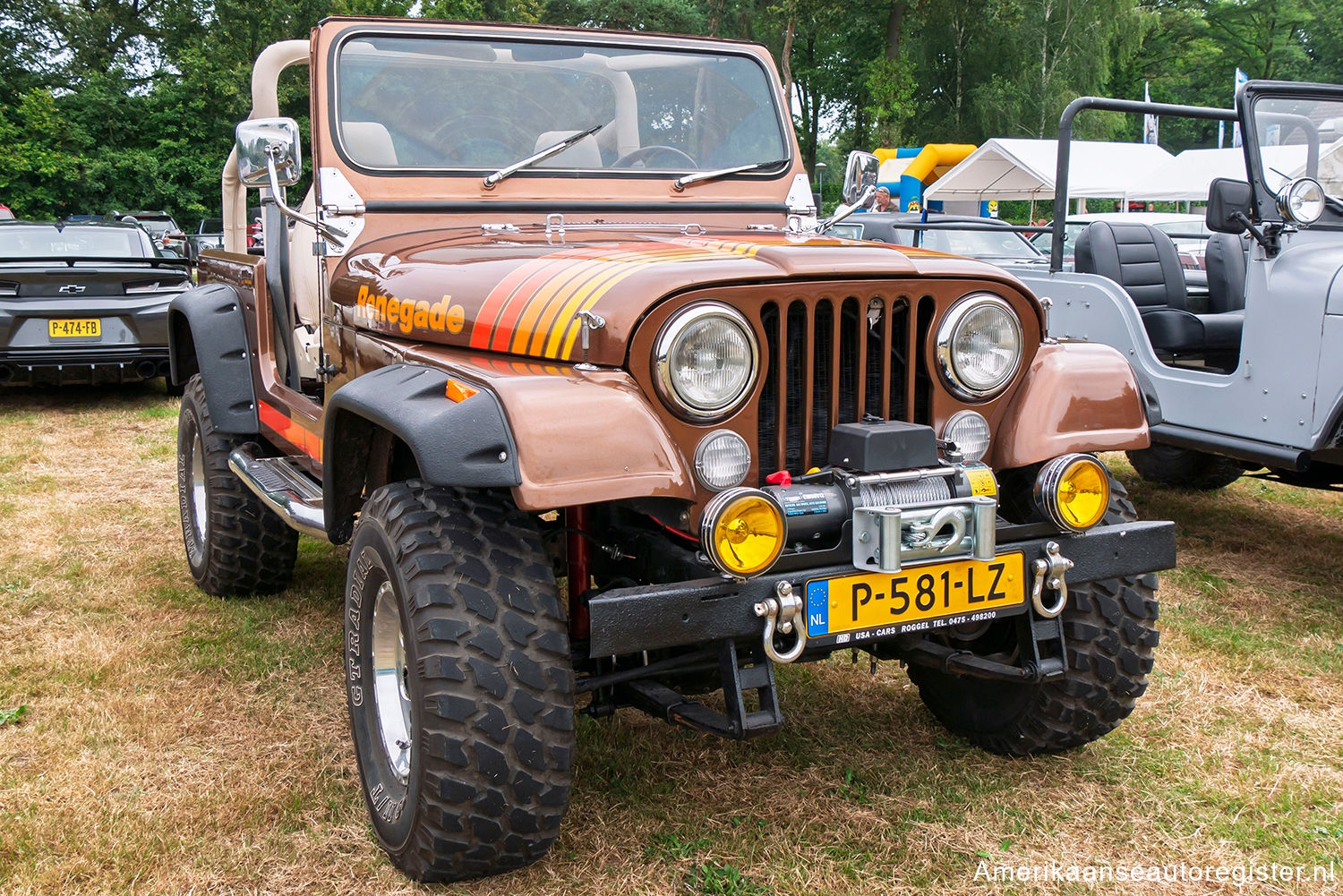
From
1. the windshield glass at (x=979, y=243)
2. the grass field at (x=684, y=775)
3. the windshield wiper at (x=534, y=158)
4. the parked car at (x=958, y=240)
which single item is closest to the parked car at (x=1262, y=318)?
the grass field at (x=684, y=775)

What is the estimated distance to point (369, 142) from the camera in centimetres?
351

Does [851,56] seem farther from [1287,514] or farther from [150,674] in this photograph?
[150,674]

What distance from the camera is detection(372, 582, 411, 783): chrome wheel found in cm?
267

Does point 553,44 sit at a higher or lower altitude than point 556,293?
higher

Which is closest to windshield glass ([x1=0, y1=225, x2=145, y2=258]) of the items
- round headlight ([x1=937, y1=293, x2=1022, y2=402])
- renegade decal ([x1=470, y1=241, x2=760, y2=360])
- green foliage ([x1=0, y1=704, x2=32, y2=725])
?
green foliage ([x1=0, y1=704, x2=32, y2=725])

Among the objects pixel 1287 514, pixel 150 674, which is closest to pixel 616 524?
pixel 150 674

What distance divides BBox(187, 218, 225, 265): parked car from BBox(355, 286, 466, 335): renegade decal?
10840 millimetres

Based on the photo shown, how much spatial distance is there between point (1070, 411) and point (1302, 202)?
2.75 metres

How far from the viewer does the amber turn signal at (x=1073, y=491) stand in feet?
8.47

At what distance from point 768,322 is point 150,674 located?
262 cm

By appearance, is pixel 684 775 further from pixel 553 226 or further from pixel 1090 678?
pixel 553 226

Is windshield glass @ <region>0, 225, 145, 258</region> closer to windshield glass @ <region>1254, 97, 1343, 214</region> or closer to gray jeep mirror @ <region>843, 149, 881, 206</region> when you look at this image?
gray jeep mirror @ <region>843, 149, 881, 206</region>

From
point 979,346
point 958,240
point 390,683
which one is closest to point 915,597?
point 979,346

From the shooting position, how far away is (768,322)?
2.49 m
